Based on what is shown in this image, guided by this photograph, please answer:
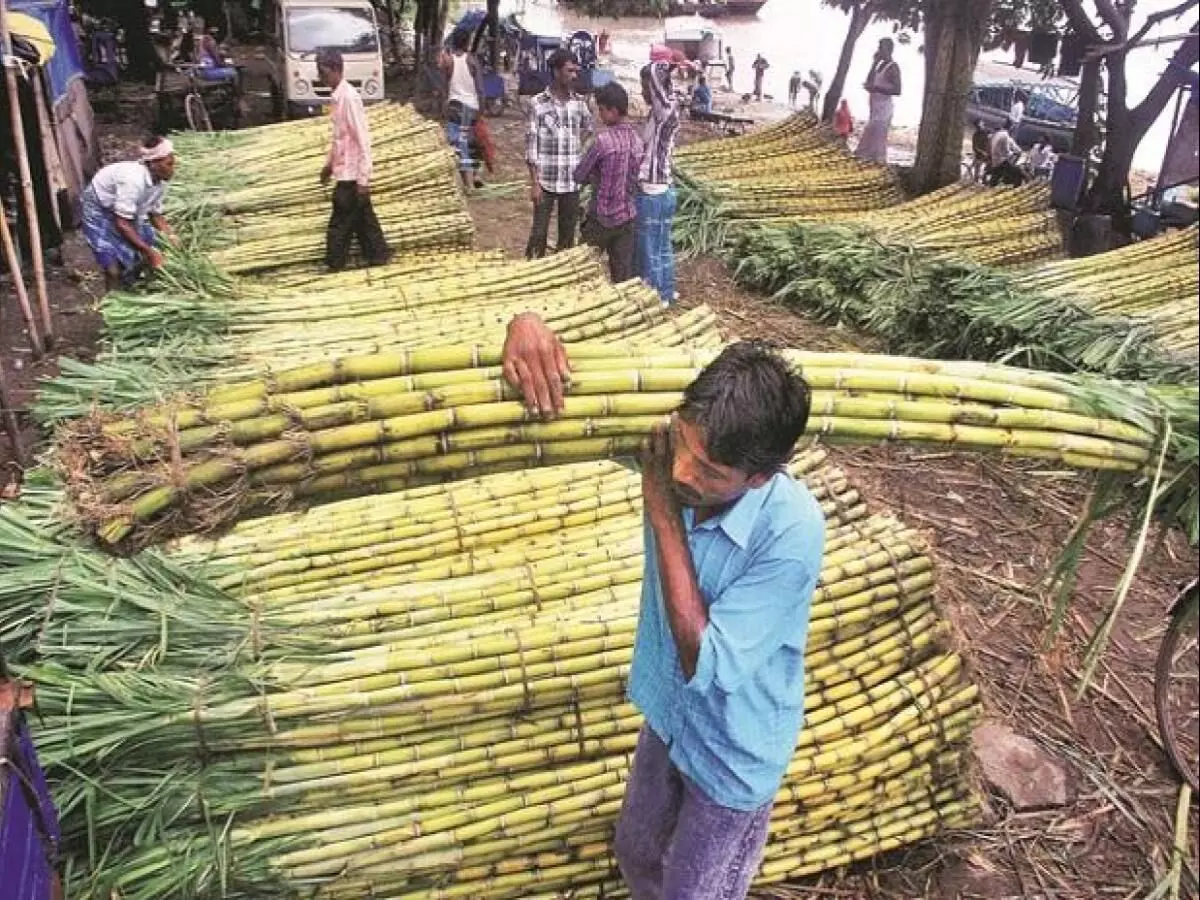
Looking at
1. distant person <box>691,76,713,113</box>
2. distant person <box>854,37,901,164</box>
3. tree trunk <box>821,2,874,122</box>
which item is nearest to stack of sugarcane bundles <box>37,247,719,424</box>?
distant person <box>854,37,901,164</box>

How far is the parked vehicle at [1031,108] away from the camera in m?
14.3

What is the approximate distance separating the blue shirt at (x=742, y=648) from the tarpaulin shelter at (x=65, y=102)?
7412 mm

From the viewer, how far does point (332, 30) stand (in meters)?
12.8

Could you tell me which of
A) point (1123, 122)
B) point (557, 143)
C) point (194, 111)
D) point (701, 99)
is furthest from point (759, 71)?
point (1123, 122)

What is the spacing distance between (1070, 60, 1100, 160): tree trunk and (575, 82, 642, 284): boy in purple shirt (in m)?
2.56

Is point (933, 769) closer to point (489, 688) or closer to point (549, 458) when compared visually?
point (489, 688)

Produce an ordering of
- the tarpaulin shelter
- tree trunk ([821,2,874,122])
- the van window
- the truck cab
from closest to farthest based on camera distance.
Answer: the tarpaulin shelter, the truck cab, the van window, tree trunk ([821,2,874,122])

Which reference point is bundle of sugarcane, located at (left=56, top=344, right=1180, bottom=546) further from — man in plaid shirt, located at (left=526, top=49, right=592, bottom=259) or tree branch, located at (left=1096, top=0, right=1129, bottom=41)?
man in plaid shirt, located at (left=526, top=49, right=592, bottom=259)

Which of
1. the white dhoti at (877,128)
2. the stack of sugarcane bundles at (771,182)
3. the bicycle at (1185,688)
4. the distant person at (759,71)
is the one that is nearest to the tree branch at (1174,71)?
the bicycle at (1185,688)

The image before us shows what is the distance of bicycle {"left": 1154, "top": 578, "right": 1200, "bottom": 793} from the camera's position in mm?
1549

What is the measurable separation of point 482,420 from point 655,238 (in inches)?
194

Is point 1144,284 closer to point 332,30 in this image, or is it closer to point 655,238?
point 655,238

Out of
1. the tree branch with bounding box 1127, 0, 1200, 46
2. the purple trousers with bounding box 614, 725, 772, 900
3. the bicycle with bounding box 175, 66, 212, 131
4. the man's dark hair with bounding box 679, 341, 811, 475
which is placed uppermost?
the tree branch with bounding box 1127, 0, 1200, 46

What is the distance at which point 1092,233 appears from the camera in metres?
4.48
